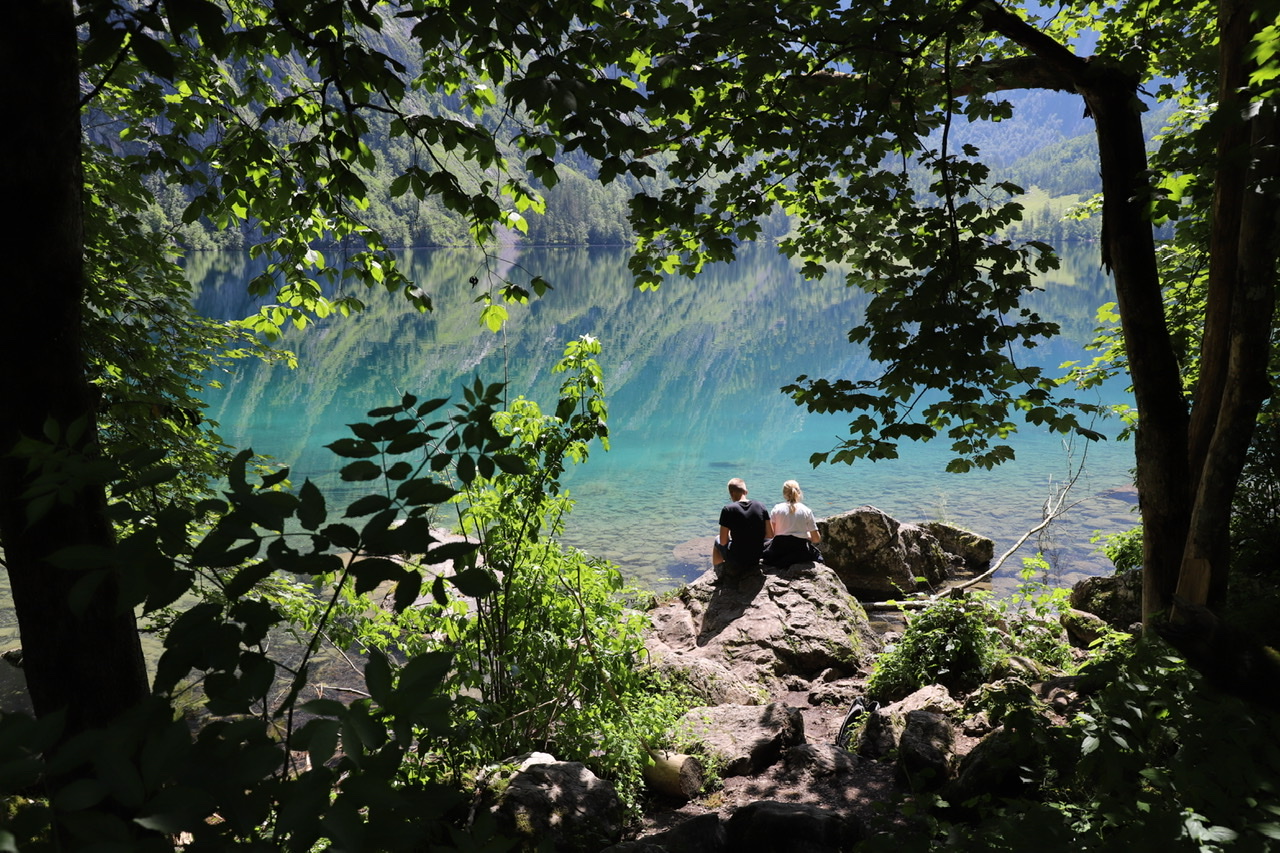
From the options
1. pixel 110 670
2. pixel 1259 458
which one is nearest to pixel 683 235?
pixel 110 670

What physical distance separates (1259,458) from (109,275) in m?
8.51

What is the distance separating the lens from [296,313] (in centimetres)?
488

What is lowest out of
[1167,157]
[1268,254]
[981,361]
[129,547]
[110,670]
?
[110,670]

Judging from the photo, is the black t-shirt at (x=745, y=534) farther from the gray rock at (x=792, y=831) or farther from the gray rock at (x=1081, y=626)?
the gray rock at (x=792, y=831)

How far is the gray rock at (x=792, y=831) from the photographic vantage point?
11.8ft

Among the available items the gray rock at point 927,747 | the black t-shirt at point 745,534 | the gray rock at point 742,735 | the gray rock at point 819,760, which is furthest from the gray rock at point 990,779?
the black t-shirt at point 745,534

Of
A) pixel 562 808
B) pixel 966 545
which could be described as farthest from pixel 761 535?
pixel 562 808

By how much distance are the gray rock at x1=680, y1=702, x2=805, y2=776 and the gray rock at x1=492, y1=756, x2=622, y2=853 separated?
104cm

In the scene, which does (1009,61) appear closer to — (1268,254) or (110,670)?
(1268,254)

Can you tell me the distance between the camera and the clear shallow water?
1398cm

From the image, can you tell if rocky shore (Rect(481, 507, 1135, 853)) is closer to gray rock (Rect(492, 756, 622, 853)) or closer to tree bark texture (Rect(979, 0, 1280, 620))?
gray rock (Rect(492, 756, 622, 853))

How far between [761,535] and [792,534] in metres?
0.53

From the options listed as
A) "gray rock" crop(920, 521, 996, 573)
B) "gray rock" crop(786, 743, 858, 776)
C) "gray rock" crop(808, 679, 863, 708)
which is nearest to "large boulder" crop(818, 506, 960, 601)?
"gray rock" crop(920, 521, 996, 573)

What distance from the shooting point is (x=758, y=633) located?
7.66 meters
